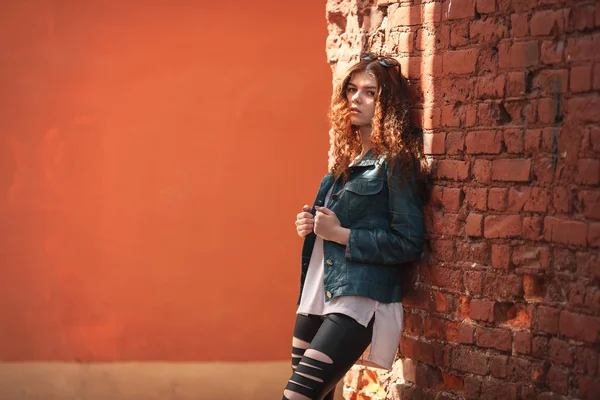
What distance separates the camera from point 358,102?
12.0 ft

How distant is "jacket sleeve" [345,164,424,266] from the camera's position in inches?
136

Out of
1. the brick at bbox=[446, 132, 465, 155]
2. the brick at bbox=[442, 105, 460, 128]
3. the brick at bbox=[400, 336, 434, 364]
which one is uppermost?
the brick at bbox=[442, 105, 460, 128]

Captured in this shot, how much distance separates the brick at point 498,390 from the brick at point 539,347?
0.16 metres

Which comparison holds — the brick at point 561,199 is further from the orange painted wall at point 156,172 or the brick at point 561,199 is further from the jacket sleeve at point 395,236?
the orange painted wall at point 156,172

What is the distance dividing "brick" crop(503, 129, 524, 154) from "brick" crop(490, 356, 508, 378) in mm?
807

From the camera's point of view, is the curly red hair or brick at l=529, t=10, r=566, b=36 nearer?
brick at l=529, t=10, r=566, b=36

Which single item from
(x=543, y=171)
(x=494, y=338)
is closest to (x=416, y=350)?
(x=494, y=338)

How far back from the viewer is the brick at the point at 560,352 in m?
3.07

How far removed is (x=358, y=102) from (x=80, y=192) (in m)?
2.29

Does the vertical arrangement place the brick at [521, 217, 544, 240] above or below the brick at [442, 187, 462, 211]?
below

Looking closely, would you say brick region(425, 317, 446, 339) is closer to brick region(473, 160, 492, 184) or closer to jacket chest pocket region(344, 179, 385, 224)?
jacket chest pocket region(344, 179, 385, 224)

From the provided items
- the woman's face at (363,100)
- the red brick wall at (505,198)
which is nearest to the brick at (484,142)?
the red brick wall at (505,198)

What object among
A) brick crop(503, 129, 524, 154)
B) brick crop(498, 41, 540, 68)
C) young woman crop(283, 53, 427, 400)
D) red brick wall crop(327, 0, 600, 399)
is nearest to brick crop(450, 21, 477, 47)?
red brick wall crop(327, 0, 600, 399)

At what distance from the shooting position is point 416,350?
12.2 ft
